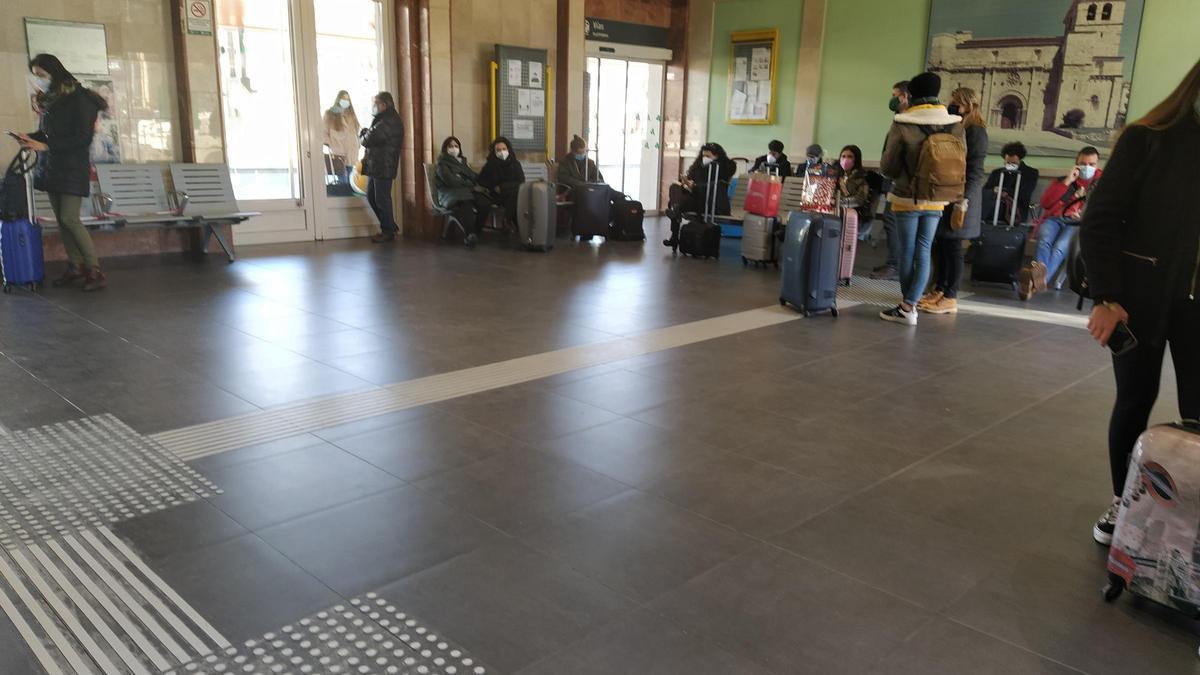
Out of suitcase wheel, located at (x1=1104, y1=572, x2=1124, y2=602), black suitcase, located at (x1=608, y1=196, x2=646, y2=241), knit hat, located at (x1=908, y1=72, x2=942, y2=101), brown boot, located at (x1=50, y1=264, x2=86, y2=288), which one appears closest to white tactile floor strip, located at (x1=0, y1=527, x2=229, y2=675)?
suitcase wheel, located at (x1=1104, y1=572, x2=1124, y2=602)

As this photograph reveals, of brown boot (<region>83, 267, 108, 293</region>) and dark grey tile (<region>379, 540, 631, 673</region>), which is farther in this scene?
brown boot (<region>83, 267, 108, 293</region>)

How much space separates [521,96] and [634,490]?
854 centimetres

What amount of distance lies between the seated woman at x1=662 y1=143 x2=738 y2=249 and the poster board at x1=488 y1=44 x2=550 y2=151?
7.56 feet

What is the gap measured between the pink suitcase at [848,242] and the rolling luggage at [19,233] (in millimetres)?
6424

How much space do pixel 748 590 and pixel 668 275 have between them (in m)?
5.78

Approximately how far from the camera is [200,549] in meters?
2.83

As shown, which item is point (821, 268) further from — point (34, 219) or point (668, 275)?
point (34, 219)

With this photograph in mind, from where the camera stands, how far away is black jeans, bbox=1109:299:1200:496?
8.61ft

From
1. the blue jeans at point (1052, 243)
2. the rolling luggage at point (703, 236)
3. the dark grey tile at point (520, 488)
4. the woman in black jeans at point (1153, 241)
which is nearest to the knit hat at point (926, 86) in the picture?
the blue jeans at point (1052, 243)

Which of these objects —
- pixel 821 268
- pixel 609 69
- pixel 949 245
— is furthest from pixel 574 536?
pixel 609 69

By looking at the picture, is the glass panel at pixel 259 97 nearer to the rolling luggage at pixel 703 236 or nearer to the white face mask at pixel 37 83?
the white face mask at pixel 37 83

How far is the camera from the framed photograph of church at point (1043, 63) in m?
9.75

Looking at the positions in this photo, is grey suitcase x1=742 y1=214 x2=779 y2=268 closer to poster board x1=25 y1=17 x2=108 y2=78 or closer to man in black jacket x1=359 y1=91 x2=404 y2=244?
man in black jacket x1=359 y1=91 x2=404 y2=244

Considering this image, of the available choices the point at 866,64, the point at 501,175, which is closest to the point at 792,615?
the point at 501,175
